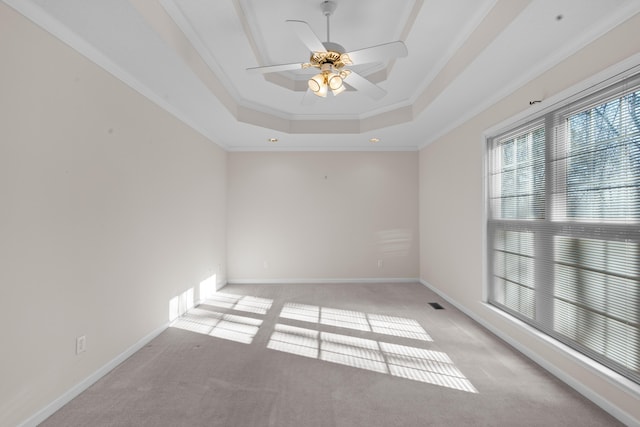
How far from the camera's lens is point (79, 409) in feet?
6.59

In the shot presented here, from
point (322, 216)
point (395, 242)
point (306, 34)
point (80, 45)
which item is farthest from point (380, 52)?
point (395, 242)

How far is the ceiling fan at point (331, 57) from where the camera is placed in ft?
6.50

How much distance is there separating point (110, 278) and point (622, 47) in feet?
13.0

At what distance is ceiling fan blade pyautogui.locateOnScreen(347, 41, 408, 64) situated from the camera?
1.99m

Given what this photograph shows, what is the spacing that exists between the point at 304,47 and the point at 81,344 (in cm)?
309

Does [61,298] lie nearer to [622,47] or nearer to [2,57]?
[2,57]

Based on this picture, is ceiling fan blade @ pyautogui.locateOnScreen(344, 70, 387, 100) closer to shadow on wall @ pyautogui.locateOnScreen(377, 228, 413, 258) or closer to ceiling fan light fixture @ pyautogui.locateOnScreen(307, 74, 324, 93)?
ceiling fan light fixture @ pyautogui.locateOnScreen(307, 74, 324, 93)

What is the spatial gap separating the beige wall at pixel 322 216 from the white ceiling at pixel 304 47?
57.0 inches

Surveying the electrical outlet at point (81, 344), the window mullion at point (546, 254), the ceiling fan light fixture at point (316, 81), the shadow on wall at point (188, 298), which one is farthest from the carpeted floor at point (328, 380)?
the ceiling fan light fixture at point (316, 81)

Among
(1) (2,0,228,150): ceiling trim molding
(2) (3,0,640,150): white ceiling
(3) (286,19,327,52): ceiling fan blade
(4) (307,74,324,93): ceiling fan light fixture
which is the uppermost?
(2) (3,0,640,150): white ceiling

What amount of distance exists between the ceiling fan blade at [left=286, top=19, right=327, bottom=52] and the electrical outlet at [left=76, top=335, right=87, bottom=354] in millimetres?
2557

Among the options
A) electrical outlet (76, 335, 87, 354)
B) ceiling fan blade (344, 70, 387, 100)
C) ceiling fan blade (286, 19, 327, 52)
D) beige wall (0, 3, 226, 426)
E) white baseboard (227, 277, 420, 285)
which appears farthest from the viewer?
white baseboard (227, 277, 420, 285)

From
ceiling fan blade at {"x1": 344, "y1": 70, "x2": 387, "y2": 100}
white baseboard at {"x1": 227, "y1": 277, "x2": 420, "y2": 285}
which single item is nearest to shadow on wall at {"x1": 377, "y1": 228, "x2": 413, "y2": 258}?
white baseboard at {"x1": 227, "y1": 277, "x2": 420, "y2": 285}

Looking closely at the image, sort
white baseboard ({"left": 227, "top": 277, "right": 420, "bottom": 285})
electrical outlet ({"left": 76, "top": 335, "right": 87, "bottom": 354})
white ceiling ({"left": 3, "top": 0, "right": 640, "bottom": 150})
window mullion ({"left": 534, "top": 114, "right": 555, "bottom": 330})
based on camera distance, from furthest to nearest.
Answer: white baseboard ({"left": 227, "top": 277, "right": 420, "bottom": 285}), window mullion ({"left": 534, "top": 114, "right": 555, "bottom": 330}), electrical outlet ({"left": 76, "top": 335, "right": 87, "bottom": 354}), white ceiling ({"left": 3, "top": 0, "right": 640, "bottom": 150})
